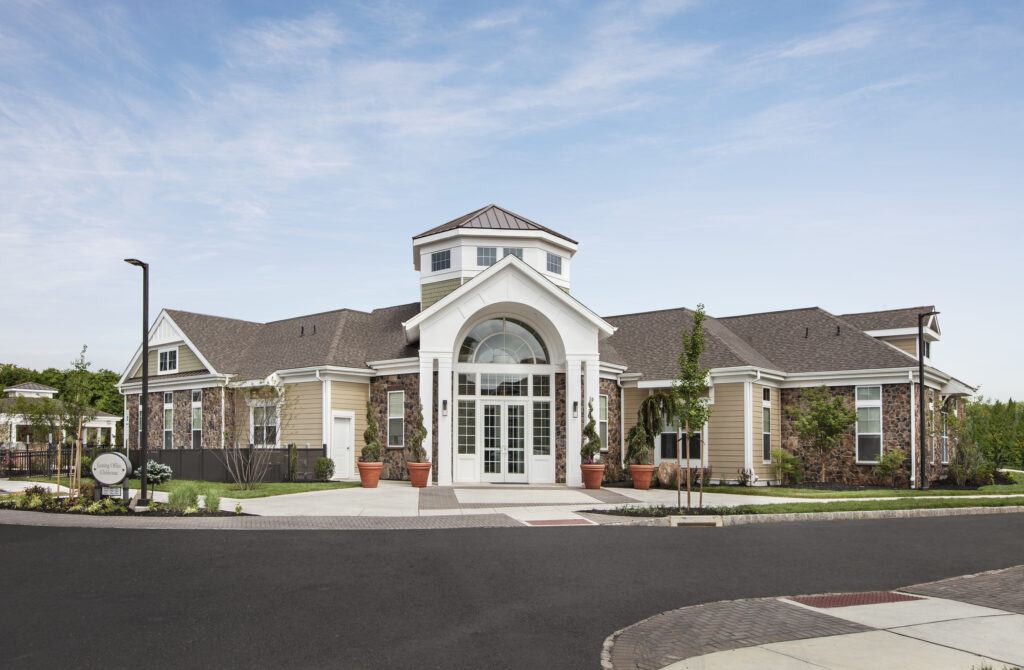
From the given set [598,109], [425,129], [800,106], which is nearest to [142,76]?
[425,129]

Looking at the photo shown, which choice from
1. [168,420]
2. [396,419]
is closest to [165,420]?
[168,420]

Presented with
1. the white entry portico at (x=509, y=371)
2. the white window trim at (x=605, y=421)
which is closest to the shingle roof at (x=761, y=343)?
the white window trim at (x=605, y=421)

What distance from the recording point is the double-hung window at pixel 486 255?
86.9 ft

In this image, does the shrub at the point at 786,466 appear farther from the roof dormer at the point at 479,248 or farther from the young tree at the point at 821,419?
the roof dormer at the point at 479,248

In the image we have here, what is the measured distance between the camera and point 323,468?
23859mm

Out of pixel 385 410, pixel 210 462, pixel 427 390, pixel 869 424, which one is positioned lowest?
pixel 210 462

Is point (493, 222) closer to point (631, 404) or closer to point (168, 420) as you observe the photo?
point (631, 404)

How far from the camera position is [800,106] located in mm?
17391

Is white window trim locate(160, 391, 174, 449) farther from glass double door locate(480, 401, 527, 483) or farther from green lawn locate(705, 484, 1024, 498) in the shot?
green lawn locate(705, 484, 1024, 498)

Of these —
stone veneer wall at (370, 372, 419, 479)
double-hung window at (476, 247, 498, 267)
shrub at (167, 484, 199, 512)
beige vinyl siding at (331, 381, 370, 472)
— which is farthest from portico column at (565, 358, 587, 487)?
shrub at (167, 484, 199, 512)

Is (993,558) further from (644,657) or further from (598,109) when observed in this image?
(598,109)

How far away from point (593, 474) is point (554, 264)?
8.46m

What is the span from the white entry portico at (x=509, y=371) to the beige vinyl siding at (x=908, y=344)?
12245mm

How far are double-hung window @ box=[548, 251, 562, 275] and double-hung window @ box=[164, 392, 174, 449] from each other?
50.6 feet
